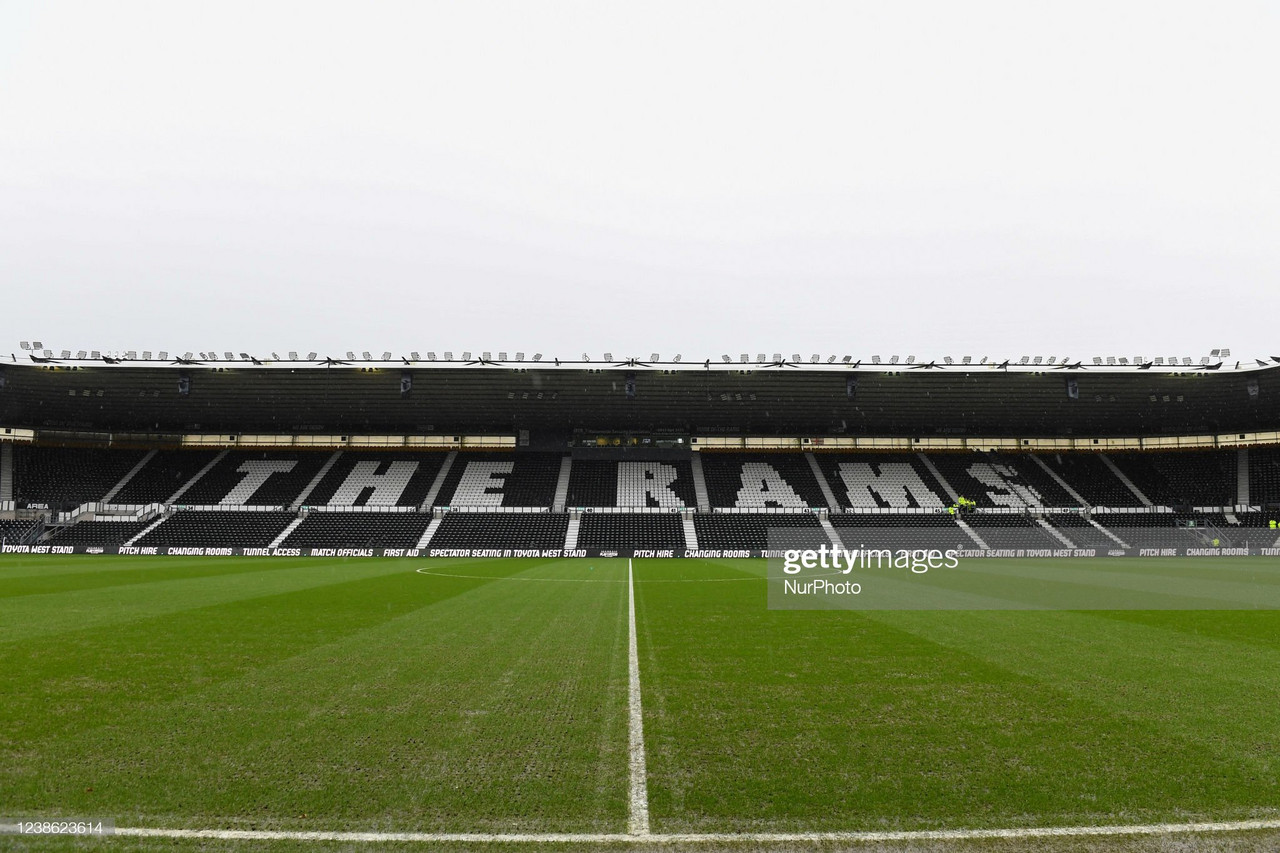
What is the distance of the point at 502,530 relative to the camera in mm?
45469

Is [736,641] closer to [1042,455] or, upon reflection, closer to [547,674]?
[547,674]

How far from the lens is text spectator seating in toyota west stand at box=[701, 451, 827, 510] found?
50375 mm

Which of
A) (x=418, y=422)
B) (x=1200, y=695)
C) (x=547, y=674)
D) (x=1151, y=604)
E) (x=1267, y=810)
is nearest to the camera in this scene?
(x=1267, y=810)

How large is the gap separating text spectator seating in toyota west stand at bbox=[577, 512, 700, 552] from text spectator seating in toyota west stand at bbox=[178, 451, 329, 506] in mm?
21445

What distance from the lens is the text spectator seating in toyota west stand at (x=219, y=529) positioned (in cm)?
4216

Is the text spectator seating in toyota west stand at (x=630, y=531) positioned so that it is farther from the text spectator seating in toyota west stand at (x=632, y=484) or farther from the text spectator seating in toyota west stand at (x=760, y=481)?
the text spectator seating in toyota west stand at (x=760, y=481)

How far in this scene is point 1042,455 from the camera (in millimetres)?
55875

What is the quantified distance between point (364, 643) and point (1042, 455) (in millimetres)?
58206

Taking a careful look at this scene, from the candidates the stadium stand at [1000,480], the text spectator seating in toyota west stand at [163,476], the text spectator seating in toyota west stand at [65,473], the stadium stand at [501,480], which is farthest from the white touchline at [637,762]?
the text spectator seating in toyota west stand at [65,473]

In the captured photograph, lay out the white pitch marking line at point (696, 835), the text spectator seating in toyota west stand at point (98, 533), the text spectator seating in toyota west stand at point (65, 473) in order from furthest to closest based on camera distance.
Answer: the text spectator seating in toyota west stand at point (65, 473)
the text spectator seating in toyota west stand at point (98, 533)
the white pitch marking line at point (696, 835)

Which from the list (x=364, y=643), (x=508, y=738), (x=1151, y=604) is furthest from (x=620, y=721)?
(x=1151, y=604)

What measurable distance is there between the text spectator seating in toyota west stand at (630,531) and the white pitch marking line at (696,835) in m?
39.1

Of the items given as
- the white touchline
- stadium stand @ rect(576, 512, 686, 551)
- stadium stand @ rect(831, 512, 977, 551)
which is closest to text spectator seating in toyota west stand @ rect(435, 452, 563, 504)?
stadium stand @ rect(576, 512, 686, 551)

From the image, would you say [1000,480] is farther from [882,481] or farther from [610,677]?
[610,677]
